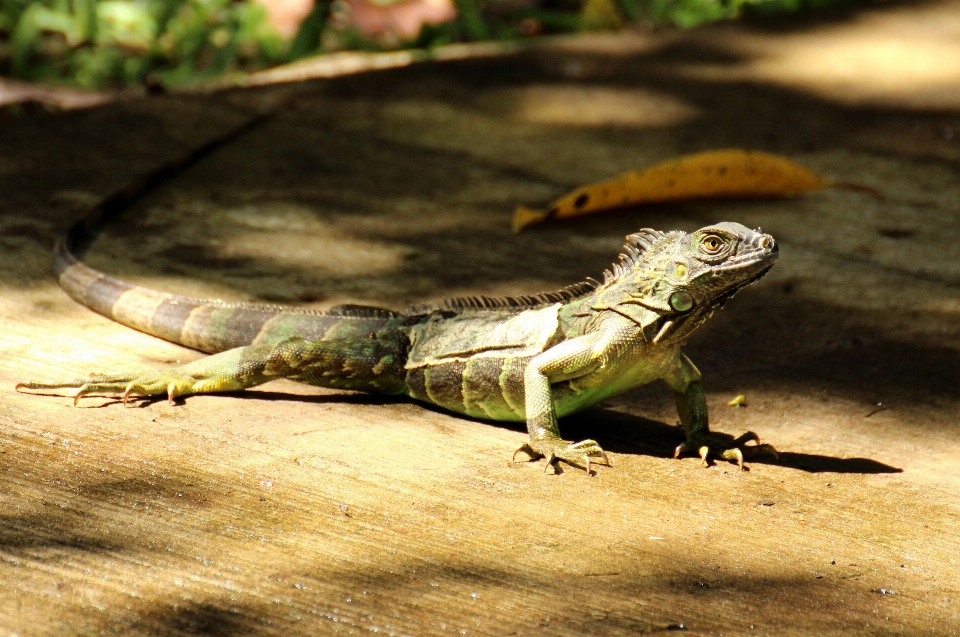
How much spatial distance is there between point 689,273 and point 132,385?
151 centimetres

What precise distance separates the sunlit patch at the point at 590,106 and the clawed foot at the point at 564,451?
2835 mm

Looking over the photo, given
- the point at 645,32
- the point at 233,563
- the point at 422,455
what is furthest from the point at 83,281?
the point at 645,32

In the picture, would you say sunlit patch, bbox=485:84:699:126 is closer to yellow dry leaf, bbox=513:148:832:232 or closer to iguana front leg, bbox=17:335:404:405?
yellow dry leaf, bbox=513:148:832:232

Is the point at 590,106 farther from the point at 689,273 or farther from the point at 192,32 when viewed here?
the point at 192,32

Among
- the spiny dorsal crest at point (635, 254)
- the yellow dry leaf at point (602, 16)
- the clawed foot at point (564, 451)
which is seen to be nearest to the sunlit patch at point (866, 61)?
the yellow dry leaf at point (602, 16)

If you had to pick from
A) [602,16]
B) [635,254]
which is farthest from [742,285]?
[602,16]

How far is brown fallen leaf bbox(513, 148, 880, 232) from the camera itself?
4.42 m

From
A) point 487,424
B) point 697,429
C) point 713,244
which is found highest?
point 713,244

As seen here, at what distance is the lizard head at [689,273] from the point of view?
2834 mm

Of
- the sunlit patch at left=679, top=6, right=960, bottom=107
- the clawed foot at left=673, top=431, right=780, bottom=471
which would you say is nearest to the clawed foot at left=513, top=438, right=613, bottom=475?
the clawed foot at left=673, top=431, right=780, bottom=471

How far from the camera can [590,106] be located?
557cm

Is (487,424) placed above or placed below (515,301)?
below

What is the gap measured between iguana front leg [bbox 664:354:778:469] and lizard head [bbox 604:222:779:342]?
13cm

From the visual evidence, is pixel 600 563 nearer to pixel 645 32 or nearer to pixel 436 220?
pixel 436 220
